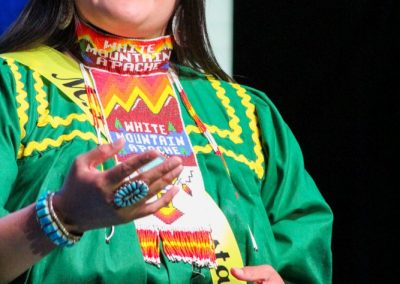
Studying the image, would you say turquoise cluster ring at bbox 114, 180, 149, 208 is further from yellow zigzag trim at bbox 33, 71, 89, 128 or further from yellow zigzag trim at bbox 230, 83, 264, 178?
yellow zigzag trim at bbox 230, 83, 264, 178

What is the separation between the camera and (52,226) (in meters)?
1.88

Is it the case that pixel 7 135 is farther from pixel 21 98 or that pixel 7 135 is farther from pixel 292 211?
pixel 292 211

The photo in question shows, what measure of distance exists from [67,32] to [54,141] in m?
0.35

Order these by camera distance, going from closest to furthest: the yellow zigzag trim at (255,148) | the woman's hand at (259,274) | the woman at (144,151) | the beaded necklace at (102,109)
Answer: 1. the woman at (144,151)
2. the woman's hand at (259,274)
3. the beaded necklace at (102,109)
4. the yellow zigzag trim at (255,148)

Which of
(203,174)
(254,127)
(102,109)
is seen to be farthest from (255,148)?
(102,109)

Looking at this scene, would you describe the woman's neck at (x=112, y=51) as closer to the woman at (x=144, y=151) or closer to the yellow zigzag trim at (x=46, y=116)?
the woman at (x=144, y=151)

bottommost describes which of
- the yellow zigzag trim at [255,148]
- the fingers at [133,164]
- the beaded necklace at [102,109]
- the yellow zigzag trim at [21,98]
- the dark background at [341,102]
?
the dark background at [341,102]

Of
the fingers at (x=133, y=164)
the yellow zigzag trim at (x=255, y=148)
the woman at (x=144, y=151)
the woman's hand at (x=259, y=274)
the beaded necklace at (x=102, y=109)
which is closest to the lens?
the fingers at (x=133, y=164)

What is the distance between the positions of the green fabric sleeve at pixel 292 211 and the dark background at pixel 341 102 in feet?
2.23

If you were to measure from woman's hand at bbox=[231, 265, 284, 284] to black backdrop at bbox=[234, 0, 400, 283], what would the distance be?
101cm

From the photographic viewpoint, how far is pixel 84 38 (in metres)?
2.41

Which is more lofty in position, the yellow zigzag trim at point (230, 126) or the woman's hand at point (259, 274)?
the yellow zigzag trim at point (230, 126)

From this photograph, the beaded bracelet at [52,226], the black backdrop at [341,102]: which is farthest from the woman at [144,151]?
the black backdrop at [341,102]

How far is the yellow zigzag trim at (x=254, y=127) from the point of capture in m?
2.45
